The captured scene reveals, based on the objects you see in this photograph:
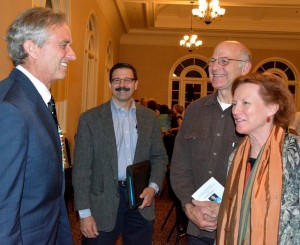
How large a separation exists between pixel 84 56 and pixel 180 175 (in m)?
5.82

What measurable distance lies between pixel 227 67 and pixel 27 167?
1374mm

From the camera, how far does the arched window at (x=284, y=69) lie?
48.2ft

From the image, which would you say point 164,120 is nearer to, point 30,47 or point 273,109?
point 273,109

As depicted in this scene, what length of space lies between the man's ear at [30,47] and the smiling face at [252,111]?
41.0 inches

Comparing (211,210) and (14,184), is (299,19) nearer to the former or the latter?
(211,210)

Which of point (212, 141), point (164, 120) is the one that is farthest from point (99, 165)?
point (164, 120)

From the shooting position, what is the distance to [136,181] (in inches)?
99.6

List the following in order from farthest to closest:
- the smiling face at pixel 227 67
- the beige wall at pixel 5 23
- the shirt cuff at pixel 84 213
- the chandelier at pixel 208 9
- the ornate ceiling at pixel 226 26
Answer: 1. the ornate ceiling at pixel 226 26
2. the chandelier at pixel 208 9
3. the beige wall at pixel 5 23
4. the shirt cuff at pixel 84 213
5. the smiling face at pixel 227 67

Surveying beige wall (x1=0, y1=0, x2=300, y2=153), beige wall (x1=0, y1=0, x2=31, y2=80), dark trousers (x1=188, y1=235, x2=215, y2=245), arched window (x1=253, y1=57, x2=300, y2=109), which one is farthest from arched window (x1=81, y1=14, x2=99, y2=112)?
arched window (x1=253, y1=57, x2=300, y2=109)

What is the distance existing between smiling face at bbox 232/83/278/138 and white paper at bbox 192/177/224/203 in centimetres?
40

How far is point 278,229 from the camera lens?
5.74ft

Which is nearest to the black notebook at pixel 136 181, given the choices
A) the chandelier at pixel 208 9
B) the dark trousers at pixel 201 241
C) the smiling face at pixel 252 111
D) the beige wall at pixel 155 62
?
the dark trousers at pixel 201 241

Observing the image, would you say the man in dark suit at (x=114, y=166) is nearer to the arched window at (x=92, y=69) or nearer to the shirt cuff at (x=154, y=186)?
the shirt cuff at (x=154, y=186)

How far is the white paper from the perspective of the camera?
2154 mm
